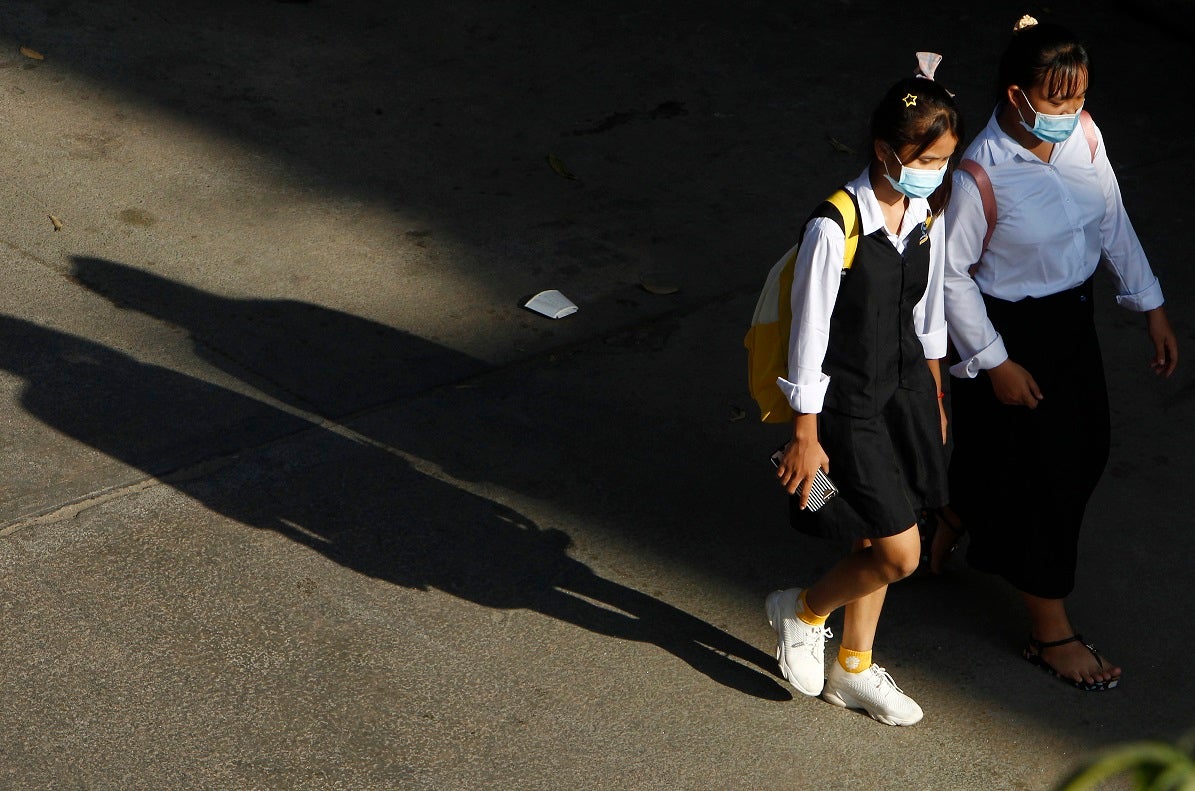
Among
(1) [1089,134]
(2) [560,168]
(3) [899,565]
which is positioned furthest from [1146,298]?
(2) [560,168]

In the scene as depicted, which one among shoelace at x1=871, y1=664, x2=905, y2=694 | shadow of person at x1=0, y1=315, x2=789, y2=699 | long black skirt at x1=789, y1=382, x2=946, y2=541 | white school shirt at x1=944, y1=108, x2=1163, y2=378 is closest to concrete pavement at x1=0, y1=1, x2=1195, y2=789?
shadow of person at x1=0, y1=315, x2=789, y2=699

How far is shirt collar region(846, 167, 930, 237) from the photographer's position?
2.95 metres

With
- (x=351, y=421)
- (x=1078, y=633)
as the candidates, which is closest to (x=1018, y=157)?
(x=1078, y=633)

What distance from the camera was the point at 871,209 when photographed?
2.96 meters

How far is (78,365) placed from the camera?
15.5 feet

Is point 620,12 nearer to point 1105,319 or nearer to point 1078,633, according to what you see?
point 1105,319

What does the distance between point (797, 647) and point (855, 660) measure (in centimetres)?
15

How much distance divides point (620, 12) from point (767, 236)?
9.81ft

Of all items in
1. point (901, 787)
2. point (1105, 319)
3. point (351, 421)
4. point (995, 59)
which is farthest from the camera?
point (995, 59)

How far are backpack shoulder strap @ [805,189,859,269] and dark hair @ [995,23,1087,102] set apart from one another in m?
Answer: 0.60

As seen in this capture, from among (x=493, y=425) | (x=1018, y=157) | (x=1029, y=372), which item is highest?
(x=1018, y=157)

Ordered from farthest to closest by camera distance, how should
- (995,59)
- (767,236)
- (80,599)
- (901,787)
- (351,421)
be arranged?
(995,59) < (767,236) < (351,421) < (80,599) < (901,787)

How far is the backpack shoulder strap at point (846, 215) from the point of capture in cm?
291

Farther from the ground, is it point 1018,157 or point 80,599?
point 1018,157
